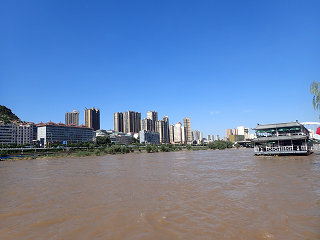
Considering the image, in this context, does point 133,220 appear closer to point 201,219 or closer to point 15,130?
point 201,219

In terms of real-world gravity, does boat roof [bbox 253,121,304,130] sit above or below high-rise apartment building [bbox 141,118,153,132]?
below

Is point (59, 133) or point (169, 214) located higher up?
point (59, 133)

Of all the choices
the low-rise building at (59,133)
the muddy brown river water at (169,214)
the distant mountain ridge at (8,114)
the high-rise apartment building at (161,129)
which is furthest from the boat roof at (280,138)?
the high-rise apartment building at (161,129)

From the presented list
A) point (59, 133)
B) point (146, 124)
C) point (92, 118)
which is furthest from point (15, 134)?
point (146, 124)

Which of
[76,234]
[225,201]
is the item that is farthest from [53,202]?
[225,201]

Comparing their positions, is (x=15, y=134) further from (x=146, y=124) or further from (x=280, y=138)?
(x=280, y=138)

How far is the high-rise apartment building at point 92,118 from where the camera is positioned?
184m

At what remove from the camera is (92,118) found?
185 meters

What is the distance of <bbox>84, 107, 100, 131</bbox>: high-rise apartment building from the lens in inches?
7238

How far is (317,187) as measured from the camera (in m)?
10.9

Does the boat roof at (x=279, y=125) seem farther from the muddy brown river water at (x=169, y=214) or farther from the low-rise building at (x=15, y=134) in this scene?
the low-rise building at (x=15, y=134)

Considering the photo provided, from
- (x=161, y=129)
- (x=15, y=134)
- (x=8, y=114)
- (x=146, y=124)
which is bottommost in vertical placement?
(x=15, y=134)

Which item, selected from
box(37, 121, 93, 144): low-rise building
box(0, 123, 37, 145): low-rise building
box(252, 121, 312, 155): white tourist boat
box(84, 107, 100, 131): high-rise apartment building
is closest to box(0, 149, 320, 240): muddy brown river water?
box(252, 121, 312, 155): white tourist boat

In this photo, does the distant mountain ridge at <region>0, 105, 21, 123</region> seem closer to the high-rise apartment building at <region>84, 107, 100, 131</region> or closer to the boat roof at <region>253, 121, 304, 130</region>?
the high-rise apartment building at <region>84, 107, 100, 131</region>
